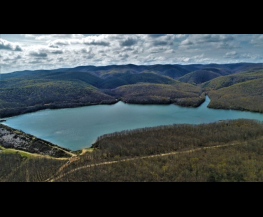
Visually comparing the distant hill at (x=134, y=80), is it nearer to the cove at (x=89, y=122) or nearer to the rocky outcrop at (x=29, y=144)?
the cove at (x=89, y=122)

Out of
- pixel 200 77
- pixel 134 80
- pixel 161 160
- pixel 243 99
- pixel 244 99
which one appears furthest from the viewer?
pixel 200 77

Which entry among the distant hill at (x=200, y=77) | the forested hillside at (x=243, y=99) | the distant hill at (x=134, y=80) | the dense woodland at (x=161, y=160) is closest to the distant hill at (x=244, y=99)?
the forested hillside at (x=243, y=99)

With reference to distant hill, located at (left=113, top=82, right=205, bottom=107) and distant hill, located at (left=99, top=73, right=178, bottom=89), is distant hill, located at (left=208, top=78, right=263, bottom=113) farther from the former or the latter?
distant hill, located at (left=99, top=73, right=178, bottom=89)

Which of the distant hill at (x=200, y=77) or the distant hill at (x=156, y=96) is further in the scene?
the distant hill at (x=200, y=77)

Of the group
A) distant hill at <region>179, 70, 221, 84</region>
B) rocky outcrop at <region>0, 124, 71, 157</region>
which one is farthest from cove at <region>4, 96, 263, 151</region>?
distant hill at <region>179, 70, 221, 84</region>

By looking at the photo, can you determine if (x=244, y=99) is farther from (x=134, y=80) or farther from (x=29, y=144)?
(x=134, y=80)

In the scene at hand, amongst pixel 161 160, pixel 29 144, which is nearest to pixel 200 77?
pixel 161 160
